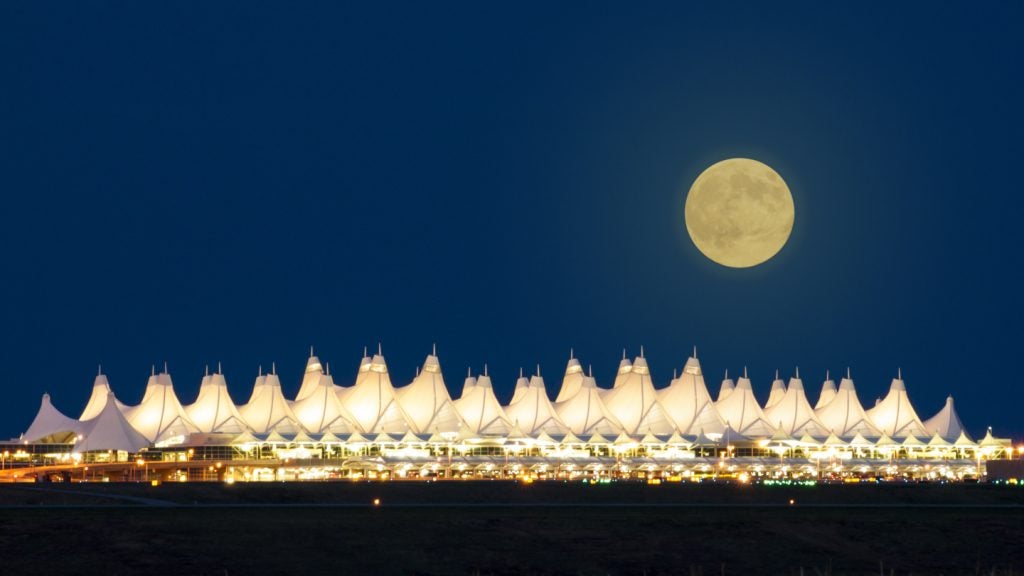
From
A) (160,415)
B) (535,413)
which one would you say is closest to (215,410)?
(160,415)

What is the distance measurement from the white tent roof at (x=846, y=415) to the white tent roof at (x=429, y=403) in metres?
38.6

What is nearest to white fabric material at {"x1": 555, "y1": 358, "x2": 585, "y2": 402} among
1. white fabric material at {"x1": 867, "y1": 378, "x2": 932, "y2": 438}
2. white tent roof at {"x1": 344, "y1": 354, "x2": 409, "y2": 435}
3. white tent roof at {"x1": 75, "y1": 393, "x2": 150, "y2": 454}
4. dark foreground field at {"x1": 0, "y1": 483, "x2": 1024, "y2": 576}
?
white tent roof at {"x1": 344, "y1": 354, "x2": 409, "y2": 435}

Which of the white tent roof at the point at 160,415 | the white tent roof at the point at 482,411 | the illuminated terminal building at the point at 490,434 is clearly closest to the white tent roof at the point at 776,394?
the illuminated terminal building at the point at 490,434

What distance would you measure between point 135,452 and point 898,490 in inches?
2435

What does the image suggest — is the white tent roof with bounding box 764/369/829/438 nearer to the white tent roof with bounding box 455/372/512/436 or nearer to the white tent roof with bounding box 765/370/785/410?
the white tent roof with bounding box 765/370/785/410

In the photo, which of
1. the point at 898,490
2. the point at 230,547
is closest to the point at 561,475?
the point at 898,490

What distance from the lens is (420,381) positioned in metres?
155

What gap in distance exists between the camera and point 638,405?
15862 cm

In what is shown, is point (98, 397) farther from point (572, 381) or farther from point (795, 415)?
point (795, 415)

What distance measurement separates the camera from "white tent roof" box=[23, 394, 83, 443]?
141 m

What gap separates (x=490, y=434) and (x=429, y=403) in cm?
722

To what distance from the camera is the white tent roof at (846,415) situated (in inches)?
6427

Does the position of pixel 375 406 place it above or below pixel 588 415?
above

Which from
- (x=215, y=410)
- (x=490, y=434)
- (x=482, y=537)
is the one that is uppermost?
(x=215, y=410)
